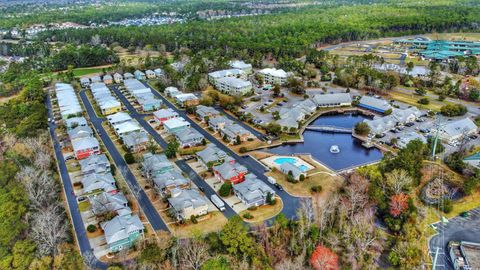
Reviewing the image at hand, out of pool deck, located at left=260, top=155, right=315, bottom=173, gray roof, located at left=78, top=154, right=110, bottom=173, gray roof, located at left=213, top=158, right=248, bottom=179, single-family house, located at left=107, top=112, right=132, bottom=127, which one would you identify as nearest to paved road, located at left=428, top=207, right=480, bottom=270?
pool deck, located at left=260, top=155, right=315, bottom=173

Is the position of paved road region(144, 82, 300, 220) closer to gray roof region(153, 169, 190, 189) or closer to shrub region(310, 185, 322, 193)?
shrub region(310, 185, 322, 193)

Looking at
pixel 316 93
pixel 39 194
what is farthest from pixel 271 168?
pixel 316 93

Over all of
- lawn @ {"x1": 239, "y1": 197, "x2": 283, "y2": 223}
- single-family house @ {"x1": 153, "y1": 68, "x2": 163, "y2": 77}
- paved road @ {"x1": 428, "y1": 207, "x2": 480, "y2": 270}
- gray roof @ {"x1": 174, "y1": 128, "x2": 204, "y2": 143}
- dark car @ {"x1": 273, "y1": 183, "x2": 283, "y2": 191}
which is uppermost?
single-family house @ {"x1": 153, "y1": 68, "x2": 163, "y2": 77}

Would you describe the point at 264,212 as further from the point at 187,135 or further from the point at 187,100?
the point at 187,100

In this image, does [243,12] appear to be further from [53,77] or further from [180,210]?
[180,210]

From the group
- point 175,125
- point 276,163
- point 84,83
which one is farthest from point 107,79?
point 276,163
